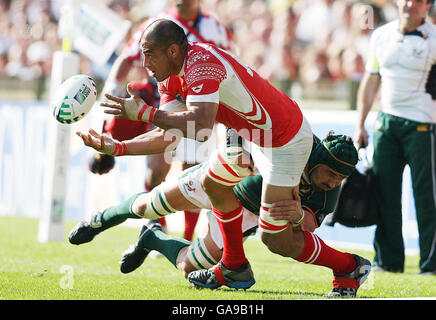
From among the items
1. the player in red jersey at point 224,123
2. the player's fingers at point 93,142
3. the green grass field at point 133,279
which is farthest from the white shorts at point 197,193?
the player's fingers at point 93,142

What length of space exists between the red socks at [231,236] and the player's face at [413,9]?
2769 mm

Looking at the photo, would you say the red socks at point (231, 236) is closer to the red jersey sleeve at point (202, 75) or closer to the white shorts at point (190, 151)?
the red jersey sleeve at point (202, 75)

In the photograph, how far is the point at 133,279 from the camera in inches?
253

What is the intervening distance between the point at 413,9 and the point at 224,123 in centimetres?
280

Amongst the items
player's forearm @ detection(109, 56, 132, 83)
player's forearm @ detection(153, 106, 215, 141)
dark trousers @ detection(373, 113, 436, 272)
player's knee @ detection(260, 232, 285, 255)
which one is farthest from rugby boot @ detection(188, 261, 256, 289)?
player's forearm @ detection(109, 56, 132, 83)

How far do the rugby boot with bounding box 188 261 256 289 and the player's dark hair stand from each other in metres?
1.64

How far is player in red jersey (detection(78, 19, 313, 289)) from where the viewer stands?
4965mm

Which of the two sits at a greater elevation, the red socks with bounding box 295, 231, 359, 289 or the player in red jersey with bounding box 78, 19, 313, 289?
the player in red jersey with bounding box 78, 19, 313, 289

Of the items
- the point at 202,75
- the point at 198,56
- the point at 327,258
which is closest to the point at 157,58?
the point at 198,56

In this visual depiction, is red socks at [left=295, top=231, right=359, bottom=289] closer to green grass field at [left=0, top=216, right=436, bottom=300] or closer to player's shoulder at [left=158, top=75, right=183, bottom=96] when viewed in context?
green grass field at [left=0, top=216, right=436, bottom=300]

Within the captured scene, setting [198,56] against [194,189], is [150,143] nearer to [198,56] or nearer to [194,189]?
[194,189]

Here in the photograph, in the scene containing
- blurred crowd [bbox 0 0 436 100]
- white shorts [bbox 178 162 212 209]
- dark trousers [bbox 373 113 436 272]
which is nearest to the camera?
white shorts [bbox 178 162 212 209]
